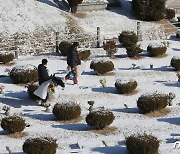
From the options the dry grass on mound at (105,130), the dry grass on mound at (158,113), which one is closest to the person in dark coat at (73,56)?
the dry grass on mound at (158,113)

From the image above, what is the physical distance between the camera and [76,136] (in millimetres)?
19109

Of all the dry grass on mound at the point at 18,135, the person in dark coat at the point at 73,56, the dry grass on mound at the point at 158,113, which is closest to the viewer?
the dry grass on mound at the point at 18,135

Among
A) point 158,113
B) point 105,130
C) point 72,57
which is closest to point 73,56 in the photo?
point 72,57

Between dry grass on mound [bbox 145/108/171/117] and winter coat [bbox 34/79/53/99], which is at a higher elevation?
winter coat [bbox 34/79/53/99]

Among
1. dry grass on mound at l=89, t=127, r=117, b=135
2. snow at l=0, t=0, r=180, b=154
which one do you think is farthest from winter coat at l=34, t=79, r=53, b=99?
dry grass on mound at l=89, t=127, r=117, b=135

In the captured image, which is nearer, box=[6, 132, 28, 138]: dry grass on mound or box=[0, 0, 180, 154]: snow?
box=[0, 0, 180, 154]: snow

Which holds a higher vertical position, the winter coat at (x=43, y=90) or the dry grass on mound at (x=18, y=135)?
the winter coat at (x=43, y=90)

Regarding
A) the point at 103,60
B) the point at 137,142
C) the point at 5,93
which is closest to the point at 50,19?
the point at 103,60

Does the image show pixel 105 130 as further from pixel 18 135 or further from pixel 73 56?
pixel 73 56

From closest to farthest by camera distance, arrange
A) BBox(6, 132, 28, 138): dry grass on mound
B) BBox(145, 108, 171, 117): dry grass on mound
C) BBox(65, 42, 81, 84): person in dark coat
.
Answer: BBox(6, 132, 28, 138): dry grass on mound → BBox(145, 108, 171, 117): dry grass on mound → BBox(65, 42, 81, 84): person in dark coat

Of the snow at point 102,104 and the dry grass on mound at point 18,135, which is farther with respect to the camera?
the dry grass on mound at point 18,135

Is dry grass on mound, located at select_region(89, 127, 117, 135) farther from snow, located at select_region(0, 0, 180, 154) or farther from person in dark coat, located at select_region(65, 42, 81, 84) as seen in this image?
person in dark coat, located at select_region(65, 42, 81, 84)

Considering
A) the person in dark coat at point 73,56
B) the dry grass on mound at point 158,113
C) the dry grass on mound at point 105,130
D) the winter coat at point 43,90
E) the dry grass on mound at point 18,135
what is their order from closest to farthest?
1. the dry grass on mound at point 18,135
2. the dry grass on mound at point 105,130
3. the dry grass on mound at point 158,113
4. the winter coat at point 43,90
5. the person in dark coat at point 73,56

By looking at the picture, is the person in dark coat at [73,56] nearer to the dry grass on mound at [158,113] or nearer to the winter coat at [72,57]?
the winter coat at [72,57]
